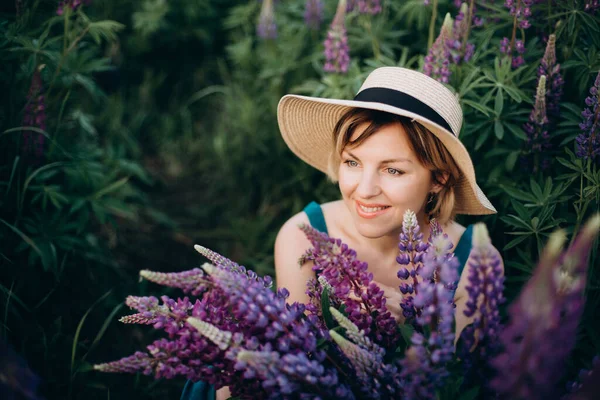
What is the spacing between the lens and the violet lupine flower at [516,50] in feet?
7.59

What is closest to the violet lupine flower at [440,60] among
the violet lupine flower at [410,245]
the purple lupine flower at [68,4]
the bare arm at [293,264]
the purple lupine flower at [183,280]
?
the bare arm at [293,264]

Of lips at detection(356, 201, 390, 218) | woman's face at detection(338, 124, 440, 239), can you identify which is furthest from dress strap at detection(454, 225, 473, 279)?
lips at detection(356, 201, 390, 218)

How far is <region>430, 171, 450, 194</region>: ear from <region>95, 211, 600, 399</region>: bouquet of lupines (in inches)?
28.0

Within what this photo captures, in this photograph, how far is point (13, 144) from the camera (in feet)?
8.51

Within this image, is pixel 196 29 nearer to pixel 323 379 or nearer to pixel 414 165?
pixel 414 165

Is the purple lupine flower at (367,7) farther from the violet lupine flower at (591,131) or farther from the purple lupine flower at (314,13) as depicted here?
the violet lupine flower at (591,131)

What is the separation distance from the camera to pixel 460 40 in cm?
238

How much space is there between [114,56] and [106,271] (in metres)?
2.47

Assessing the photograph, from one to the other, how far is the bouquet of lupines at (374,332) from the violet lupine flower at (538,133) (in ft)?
3.38

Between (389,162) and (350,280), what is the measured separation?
60cm

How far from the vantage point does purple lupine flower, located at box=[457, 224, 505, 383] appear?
3.58 feet

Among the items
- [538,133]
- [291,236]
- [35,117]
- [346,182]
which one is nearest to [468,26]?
[538,133]

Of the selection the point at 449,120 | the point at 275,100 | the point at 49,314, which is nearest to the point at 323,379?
the point at 449,120

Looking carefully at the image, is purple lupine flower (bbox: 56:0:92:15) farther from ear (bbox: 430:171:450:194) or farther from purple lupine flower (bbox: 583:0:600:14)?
purple lupine flower (bbox: 583:0:600:14)
